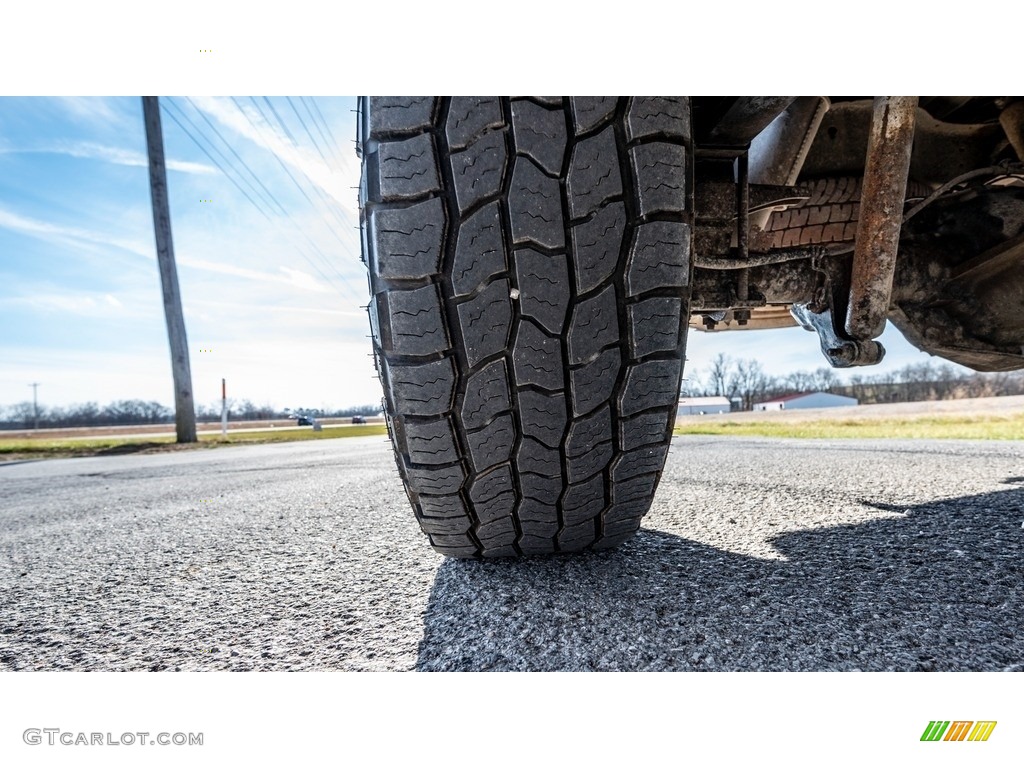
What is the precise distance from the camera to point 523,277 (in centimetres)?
55

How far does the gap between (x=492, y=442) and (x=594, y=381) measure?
0.14 metres

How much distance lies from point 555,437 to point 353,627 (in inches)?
14.0

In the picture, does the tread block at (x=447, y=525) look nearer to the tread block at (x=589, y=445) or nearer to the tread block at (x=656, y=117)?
the tread block at (x=589, y=445)

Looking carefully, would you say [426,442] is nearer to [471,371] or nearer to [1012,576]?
[471,371]

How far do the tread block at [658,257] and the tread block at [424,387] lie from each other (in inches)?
8.9

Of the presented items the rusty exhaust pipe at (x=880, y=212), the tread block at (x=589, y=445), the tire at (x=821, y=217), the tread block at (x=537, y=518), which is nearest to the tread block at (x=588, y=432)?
the tread block at (x=589, y=445)

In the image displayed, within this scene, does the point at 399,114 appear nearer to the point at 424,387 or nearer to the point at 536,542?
the point at 424,387

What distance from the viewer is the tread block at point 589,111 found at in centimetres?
52

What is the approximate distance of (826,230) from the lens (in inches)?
41.0
